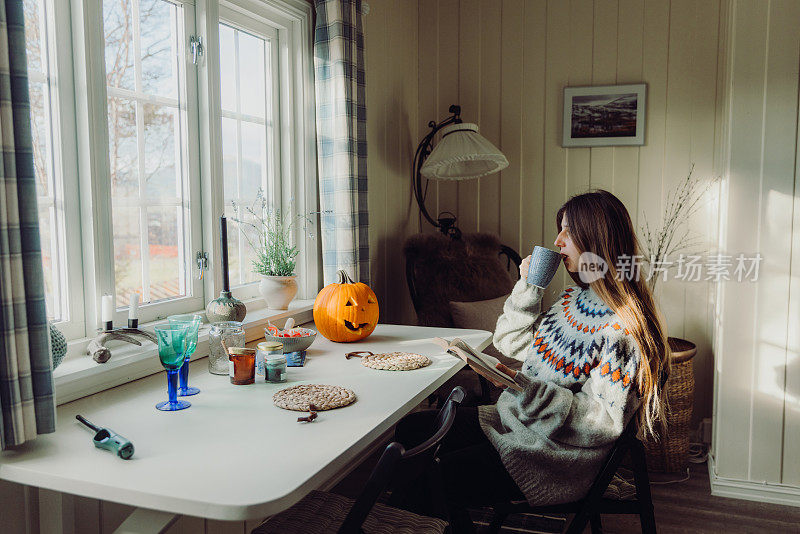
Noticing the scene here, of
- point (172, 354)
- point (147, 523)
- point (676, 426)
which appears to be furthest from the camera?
point (676, 426)

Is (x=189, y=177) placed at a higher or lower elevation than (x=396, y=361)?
higher

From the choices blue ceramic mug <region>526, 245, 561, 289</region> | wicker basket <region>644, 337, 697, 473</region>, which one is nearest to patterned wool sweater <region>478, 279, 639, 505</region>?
blue ceramic mug <region>526, 245, 561, 289</region>

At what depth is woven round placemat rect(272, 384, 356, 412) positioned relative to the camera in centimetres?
151

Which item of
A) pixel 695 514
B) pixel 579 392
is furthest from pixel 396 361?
pixel 695 514

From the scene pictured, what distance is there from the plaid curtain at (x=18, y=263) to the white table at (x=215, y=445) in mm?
83

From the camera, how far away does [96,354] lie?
64.4 inches

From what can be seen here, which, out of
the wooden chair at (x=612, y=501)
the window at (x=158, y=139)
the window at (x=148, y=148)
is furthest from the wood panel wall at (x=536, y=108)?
the wooden chair at (x=612, y=501)

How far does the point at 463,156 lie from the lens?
326cm

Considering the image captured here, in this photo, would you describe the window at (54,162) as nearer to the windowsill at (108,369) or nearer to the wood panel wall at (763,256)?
the windowsill at (108,369)

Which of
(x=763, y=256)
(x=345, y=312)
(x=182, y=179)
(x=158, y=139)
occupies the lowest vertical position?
(x=345, y=312)

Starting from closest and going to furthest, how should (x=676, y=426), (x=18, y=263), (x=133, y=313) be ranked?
(x=18, y=263) → (x=133, y=313) → (x=676, y=426)

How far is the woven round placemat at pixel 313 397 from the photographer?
4.94 ft

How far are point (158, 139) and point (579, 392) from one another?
1509mm

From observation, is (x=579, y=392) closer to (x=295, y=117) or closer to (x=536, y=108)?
(x=295, y=117)
